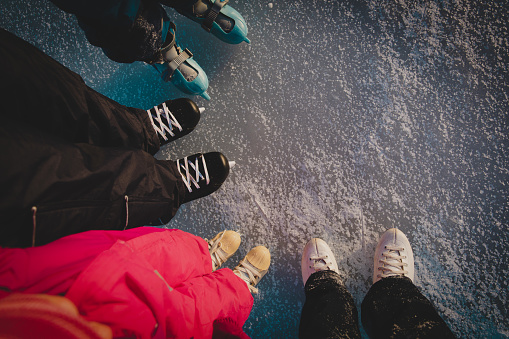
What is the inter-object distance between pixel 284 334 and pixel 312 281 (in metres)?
0.23

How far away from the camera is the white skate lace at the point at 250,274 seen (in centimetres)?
76

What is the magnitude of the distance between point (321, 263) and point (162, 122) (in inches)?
26.6

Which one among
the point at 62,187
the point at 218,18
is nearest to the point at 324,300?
the point at 62,187

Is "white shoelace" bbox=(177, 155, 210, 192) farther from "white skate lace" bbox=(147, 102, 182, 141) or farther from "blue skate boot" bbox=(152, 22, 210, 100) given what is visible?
"blue skate boot" bbox=(152, 22, 210, 100)

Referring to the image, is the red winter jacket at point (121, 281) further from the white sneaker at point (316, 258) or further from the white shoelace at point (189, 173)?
the white sneaker at point (316, 258)

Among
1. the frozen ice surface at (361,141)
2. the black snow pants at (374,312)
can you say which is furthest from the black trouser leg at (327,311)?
the frozen ice surface at (361,141)

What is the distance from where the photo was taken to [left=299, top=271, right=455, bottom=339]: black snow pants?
55 centimetres

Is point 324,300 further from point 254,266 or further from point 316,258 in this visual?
point 254,266

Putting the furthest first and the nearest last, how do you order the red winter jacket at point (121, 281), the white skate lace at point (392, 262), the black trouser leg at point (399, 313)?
the white skate lace at point (392, 262), the black trouser leg at point (399, 313), the red winter jacket at point (121, 281)

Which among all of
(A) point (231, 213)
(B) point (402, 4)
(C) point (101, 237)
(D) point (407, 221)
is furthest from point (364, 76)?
(C) point (101, 237)

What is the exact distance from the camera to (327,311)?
62 centimetres

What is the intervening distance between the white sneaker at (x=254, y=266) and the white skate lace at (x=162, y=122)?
48 centimetres

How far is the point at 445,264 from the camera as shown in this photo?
772 mm

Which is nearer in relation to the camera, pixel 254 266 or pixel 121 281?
pixel 121 281
